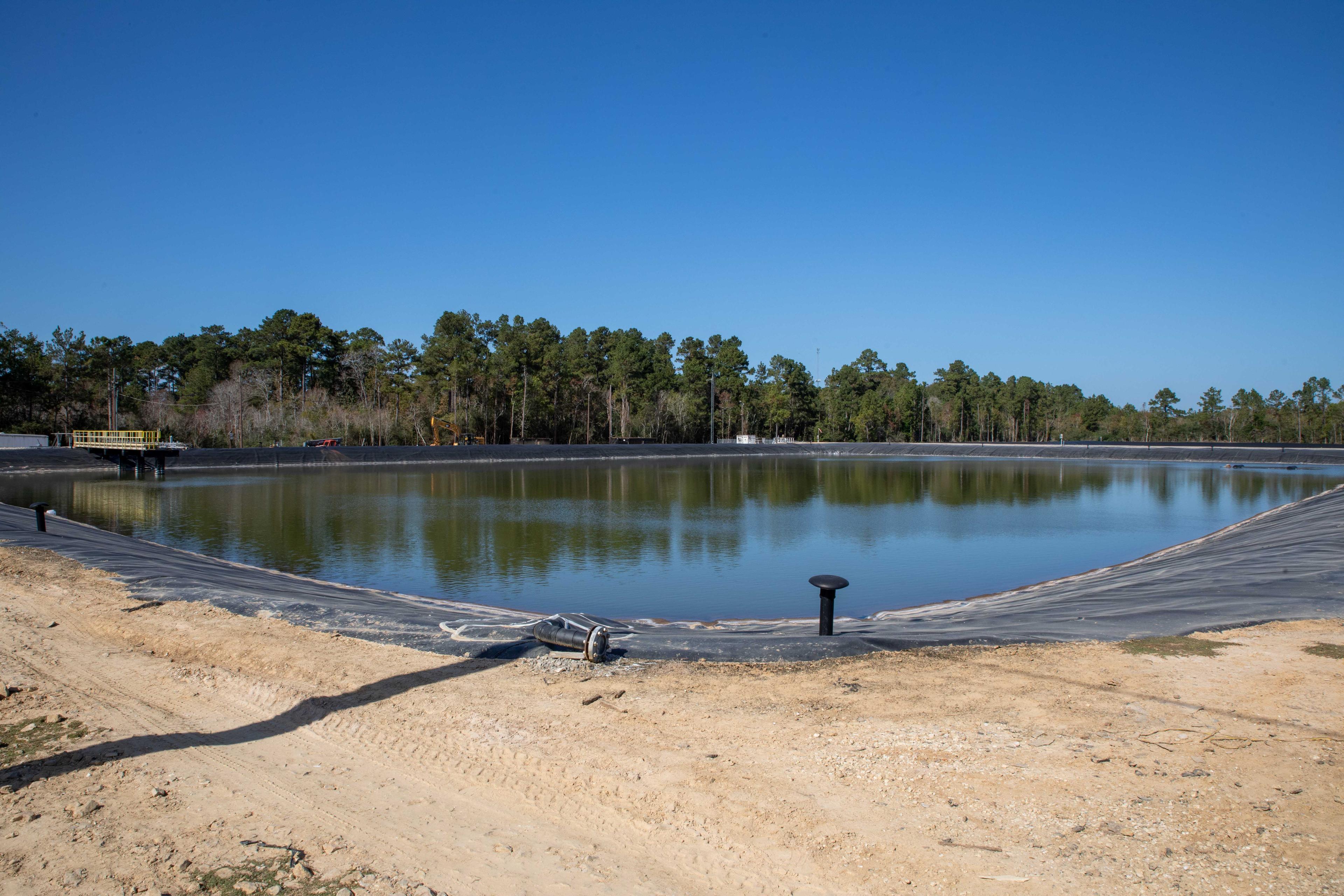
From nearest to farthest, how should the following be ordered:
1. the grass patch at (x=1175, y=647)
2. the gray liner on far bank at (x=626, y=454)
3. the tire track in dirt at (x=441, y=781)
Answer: the tire track in dirt at (x=441, y=781) → the grass patch at (x=1175, y=647) → the gray liner on far bank at (x=626, y=454)

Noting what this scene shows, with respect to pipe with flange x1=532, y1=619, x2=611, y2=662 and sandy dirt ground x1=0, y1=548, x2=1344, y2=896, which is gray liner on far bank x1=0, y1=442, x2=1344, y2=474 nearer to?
pipe with flange x1=532, y1=619, x2=611, y2=662

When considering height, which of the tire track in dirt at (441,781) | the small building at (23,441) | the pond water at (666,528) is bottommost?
the pond water at (666,528)

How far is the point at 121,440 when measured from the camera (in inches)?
1865

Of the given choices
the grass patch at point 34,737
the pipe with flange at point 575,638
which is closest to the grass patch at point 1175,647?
the pipe with flange at point 575,638

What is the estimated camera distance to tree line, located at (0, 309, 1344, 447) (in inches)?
2571

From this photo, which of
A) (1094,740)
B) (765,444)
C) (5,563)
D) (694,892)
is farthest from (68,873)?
(765,444)

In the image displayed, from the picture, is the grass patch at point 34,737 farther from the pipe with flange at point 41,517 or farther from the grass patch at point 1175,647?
the pipe with flange at point 41,517

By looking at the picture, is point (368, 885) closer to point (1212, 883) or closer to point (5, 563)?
point (1212, 883)

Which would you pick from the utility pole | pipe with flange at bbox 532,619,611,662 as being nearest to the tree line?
the utility pole

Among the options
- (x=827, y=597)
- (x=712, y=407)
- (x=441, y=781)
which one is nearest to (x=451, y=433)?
(x=712, y=407)

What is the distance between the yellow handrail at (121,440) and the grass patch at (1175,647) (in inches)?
1985

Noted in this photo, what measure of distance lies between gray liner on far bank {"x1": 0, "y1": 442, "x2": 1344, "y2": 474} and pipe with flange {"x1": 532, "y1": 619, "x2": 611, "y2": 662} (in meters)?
47.9

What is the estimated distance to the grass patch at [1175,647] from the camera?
6637 mm

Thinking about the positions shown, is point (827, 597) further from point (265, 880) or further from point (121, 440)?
point (121, 440)
